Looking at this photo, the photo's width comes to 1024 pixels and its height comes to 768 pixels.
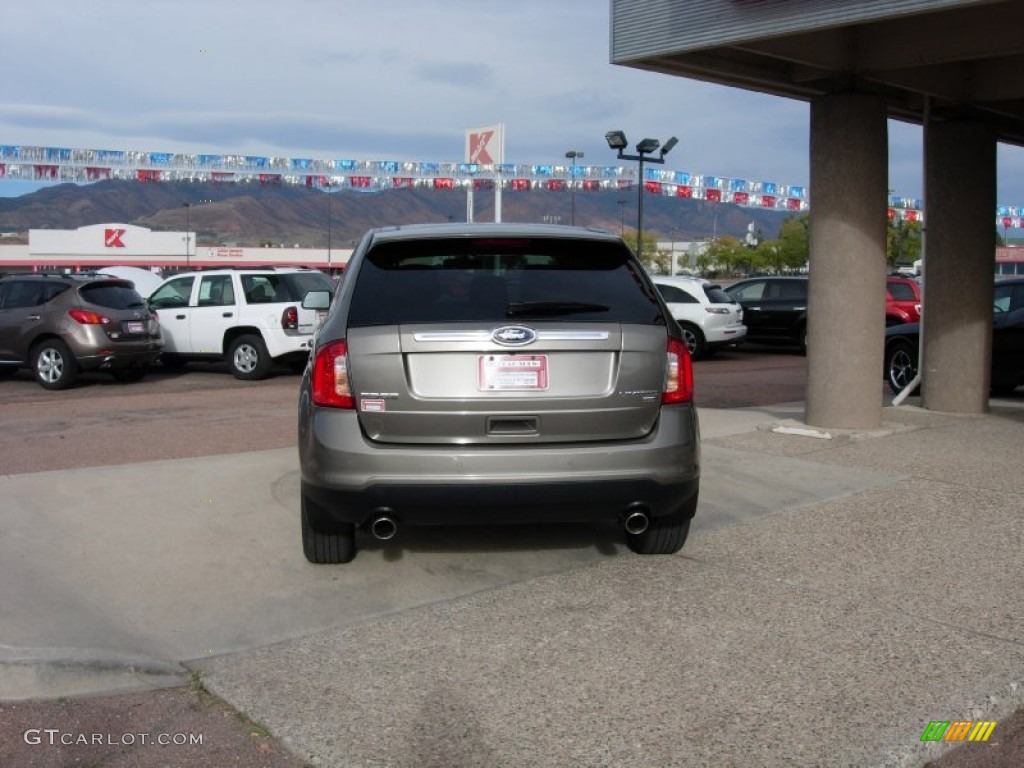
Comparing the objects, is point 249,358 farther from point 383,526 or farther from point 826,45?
point 383,526

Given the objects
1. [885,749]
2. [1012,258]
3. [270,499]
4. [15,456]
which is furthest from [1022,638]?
[1012,258]

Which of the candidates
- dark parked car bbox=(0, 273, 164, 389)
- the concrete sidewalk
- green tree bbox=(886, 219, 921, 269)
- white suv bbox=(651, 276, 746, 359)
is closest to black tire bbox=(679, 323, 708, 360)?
white suv bbox=(651, 276, 746, 359)

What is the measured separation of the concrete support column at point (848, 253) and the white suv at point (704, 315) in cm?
1066

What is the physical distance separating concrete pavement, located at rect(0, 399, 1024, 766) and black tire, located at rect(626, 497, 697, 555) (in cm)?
8

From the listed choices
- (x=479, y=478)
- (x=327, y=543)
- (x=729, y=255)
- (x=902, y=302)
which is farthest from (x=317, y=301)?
(x=729, y=255)

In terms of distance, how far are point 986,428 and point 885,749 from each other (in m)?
7.14

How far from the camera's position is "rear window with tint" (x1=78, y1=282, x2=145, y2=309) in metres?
14.9

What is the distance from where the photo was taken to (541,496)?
471 centimetres

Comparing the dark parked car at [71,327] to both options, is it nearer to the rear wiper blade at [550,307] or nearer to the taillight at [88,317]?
the taillight at [88,317]

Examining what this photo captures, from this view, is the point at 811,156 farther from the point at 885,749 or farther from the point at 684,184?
the point at 684,184

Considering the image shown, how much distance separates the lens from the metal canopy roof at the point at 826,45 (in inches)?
315

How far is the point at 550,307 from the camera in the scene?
4.91 metres

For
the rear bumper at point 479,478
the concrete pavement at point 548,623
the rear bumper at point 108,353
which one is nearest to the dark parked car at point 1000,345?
the concrete pavement at point 548,623

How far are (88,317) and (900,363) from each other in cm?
1090
